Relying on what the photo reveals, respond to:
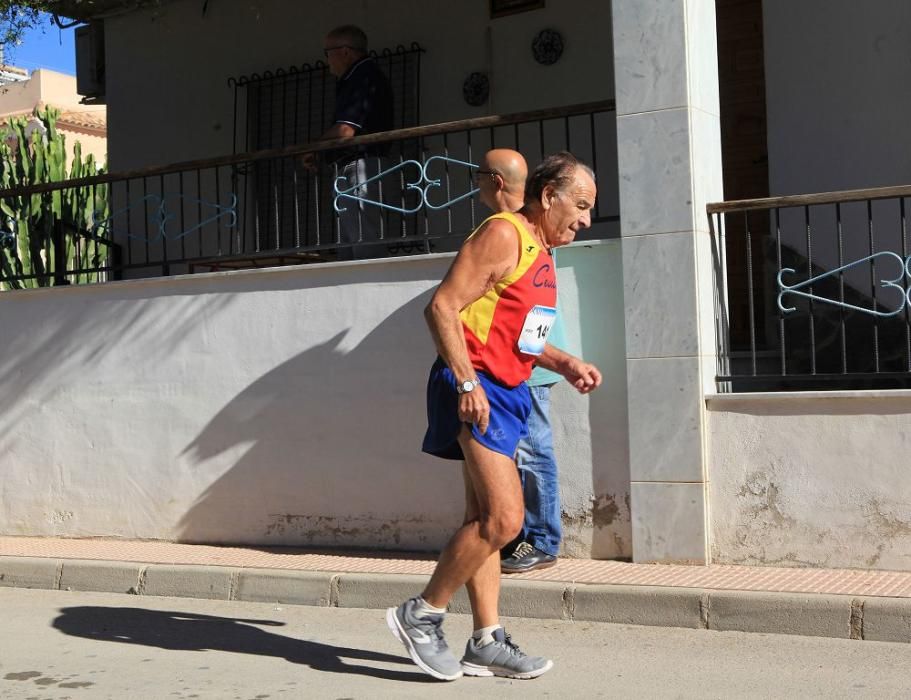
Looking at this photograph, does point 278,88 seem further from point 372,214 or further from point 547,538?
point 547,538

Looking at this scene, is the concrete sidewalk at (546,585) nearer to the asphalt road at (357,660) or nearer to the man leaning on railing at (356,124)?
the asphalt road at (357,660)

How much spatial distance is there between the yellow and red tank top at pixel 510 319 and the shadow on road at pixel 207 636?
→ 1.20 metres

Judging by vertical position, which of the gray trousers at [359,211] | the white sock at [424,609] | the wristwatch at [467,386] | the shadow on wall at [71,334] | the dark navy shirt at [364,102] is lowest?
the white sock at [424,609]

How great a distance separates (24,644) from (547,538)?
2.57 metres

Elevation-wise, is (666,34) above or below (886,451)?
above

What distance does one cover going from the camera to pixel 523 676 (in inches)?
185

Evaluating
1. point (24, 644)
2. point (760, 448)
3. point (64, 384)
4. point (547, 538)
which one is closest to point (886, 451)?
point (760, 448)

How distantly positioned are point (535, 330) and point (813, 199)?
245cm

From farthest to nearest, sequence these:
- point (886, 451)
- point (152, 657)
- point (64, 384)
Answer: point (64, 384), point (886, 451), point (152, 657)

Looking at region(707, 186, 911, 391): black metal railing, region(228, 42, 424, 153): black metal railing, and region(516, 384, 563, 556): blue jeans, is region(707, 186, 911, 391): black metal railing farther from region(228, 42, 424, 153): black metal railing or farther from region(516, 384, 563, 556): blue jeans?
region(228, 42, 424, 153): black metal railing

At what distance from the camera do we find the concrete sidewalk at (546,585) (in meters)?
5.46

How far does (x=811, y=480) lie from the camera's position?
634 centimetres

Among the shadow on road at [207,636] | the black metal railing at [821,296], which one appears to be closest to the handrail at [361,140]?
the black metal railing at [821,296]

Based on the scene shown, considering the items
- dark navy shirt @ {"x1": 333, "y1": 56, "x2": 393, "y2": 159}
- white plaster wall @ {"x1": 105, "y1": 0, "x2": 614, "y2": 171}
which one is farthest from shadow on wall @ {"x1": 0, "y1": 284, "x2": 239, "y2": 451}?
white plaster wall @ {"x1": 105, "y1": 0, "x2": 614, "y2": 171}
